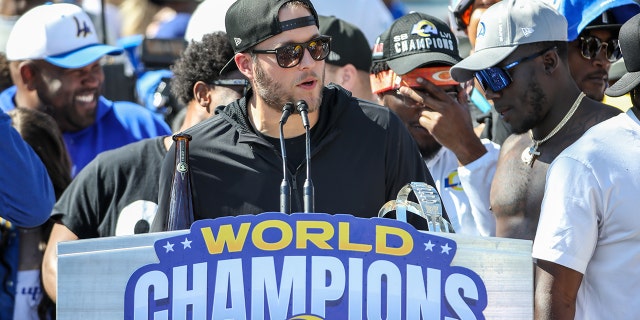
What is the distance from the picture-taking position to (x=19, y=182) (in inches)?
158

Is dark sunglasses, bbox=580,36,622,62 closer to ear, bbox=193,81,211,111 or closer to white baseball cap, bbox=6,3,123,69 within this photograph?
ear, bbox=193,81,211,111

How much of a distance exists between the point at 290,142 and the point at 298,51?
332 millimetres

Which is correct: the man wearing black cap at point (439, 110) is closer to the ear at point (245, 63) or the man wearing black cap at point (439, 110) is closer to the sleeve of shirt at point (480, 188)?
the sleeve of shirt at point (480, 188)

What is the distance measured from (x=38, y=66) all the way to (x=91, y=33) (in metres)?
0.38

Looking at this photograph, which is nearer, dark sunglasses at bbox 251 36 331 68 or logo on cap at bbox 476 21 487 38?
dark sunglasses at bbox 251 36 331 68

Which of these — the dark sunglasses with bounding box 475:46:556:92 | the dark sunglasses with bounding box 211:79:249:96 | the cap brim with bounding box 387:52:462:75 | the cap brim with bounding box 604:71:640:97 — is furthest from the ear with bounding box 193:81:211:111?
the cap brim with bounding box 604:71:640:97

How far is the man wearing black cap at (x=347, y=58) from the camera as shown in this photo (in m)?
5.68

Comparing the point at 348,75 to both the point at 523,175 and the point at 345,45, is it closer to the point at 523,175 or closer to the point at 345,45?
the point at 345,45

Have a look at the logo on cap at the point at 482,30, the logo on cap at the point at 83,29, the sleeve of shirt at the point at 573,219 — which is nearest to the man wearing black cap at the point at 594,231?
the sleeve of shirt at the point at 573,219

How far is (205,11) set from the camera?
229 inches

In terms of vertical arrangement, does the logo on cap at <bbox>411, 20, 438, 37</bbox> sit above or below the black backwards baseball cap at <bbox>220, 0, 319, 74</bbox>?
above

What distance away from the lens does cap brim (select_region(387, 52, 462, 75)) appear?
5.04m

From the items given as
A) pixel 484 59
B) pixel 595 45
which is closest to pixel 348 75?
pixel 595 45

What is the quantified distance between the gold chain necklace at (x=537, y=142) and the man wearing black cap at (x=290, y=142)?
43 centimetres
